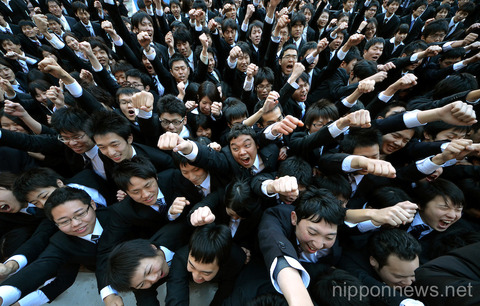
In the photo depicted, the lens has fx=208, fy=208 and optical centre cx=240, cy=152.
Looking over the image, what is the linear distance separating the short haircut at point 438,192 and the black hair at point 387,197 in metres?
0.10

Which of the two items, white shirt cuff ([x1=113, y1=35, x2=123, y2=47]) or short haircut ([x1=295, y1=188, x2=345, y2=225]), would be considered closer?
short haircut ([x1=295, y1=188, x2=345, y2=225])

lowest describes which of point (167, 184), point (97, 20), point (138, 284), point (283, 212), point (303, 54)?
point (138, 284)

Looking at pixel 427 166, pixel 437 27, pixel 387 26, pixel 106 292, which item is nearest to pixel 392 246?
pixel 427 166

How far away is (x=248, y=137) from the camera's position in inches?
73.2

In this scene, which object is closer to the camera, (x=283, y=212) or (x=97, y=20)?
(x=283, y=212)

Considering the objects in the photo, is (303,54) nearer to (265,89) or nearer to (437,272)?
(265,89)

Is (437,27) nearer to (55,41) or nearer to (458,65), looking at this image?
(458,65)

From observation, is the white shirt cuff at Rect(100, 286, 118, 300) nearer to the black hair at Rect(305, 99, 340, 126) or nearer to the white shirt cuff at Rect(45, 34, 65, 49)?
A: the black hair at Rect(305, 99, 340, 126)

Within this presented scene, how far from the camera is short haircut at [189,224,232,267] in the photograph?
4.64 ft

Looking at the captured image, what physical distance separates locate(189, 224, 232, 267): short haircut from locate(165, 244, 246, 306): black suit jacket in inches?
7.8

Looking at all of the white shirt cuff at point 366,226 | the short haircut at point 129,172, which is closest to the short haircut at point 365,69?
the white shirt cuff at point 366,226

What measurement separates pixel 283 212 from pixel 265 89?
6.15ft

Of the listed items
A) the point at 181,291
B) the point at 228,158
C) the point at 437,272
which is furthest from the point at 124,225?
the point at 437,272

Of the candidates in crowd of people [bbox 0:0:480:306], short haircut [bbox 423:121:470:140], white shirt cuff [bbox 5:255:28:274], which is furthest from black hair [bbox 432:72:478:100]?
white shirt cuff [bbox 5:255:28:274]
